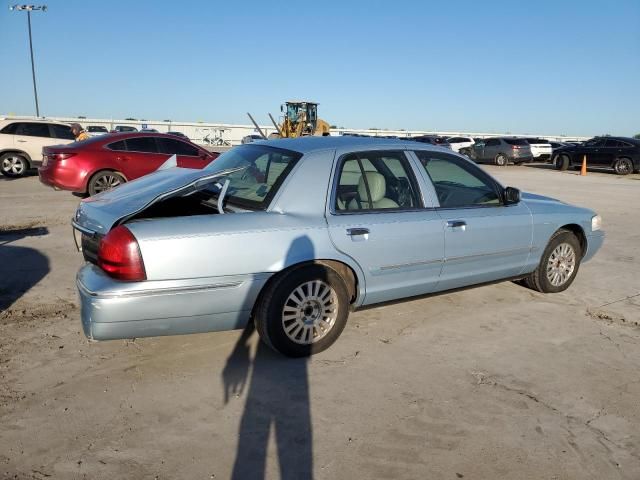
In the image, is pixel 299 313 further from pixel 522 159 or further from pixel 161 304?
pixel 522 159

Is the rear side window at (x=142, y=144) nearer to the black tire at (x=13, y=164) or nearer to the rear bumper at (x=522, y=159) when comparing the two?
the black tire at (x=13, y=164)

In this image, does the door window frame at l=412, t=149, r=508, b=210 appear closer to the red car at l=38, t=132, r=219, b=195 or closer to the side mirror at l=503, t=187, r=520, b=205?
the side mirror at l=503, t=187, r=520, b=205

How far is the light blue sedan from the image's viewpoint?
3.13m

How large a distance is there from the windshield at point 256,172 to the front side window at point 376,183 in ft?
1.36

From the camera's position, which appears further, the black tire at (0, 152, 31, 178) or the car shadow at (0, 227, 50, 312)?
the black tire at (0, 152, 31, 178)

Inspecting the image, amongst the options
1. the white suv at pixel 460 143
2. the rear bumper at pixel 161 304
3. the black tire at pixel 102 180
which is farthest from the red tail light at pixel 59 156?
the white suv at pixel 460 143

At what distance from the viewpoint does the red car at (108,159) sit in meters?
9.66

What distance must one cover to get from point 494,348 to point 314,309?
1455mm

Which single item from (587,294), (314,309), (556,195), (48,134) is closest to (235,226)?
(314,309)

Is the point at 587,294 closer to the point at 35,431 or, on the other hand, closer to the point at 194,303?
the point at 194,303

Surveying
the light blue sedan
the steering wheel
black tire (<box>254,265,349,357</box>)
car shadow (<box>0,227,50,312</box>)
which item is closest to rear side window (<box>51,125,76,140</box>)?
car shadow (<box>0,227,50,312</box>)

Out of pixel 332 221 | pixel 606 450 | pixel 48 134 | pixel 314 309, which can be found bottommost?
pixel 606 450

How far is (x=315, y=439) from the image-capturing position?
2777 millimetres

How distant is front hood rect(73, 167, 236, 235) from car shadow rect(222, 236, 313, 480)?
982 millimetres
